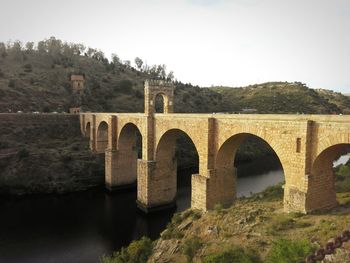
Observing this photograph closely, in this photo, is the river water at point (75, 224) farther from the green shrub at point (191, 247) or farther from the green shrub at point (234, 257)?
the green shrub at point (234, 257)

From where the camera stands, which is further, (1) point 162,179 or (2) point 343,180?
(1) point 162,179

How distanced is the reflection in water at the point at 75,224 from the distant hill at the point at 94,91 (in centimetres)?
2529

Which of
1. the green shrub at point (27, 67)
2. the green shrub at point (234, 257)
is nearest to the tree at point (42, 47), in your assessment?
the green shrub at point (27, 67)

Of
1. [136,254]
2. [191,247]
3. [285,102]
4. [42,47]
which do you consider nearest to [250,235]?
[191,247]

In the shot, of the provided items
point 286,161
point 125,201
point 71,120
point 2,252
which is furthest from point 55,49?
point 286,161

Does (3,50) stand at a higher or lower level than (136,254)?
higher

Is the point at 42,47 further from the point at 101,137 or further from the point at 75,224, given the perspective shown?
the point at 75,224

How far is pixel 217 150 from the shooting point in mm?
18516

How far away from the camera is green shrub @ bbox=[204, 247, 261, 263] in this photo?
37.4ft

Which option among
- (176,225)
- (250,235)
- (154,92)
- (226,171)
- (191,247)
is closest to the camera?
(250,235)

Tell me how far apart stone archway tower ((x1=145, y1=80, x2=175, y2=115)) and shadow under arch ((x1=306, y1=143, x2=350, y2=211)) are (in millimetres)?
14443

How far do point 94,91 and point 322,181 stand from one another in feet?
179

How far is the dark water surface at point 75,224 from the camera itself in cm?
1928

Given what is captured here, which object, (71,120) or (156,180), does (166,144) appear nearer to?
(156,180)
